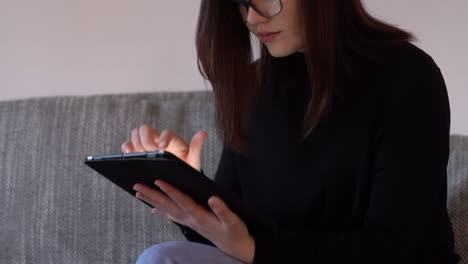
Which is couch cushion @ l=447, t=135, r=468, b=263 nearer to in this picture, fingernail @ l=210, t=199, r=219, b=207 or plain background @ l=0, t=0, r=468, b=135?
plain background @ l=0, t=0, r=468, b=135

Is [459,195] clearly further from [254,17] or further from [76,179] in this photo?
[76,179]

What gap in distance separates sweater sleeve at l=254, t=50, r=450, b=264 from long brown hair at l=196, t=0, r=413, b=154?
0.11 meters

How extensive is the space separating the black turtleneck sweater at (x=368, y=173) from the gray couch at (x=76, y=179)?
1.12 feet

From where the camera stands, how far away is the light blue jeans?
3.13ft

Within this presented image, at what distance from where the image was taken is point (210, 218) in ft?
3.11

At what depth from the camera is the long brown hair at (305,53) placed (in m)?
1.04

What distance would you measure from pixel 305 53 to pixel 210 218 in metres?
0.36

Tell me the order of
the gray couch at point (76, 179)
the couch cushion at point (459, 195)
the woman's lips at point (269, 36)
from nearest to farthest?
the woman's lips at point (269, 36) → the couch cushion at point (459, 195) → the gray couch at point (76, 179)

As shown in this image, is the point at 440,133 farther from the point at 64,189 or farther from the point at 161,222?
the point at 64,189

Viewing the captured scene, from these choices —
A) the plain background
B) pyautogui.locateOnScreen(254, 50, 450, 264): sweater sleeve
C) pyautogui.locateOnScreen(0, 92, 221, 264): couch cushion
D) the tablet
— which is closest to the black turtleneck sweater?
pyautogui.locateOnScreen(254, 50, 450, 264): sweater sleeve

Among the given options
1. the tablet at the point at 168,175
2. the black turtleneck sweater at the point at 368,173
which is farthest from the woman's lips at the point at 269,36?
the tablet at the point at 168,175

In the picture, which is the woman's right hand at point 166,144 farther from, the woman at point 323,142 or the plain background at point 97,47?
the plain background at point 97,47

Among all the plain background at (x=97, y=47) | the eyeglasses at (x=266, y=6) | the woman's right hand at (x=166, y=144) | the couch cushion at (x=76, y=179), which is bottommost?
the couch cushion at (x=76, y=179)

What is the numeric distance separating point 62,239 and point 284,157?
0.60 metres
